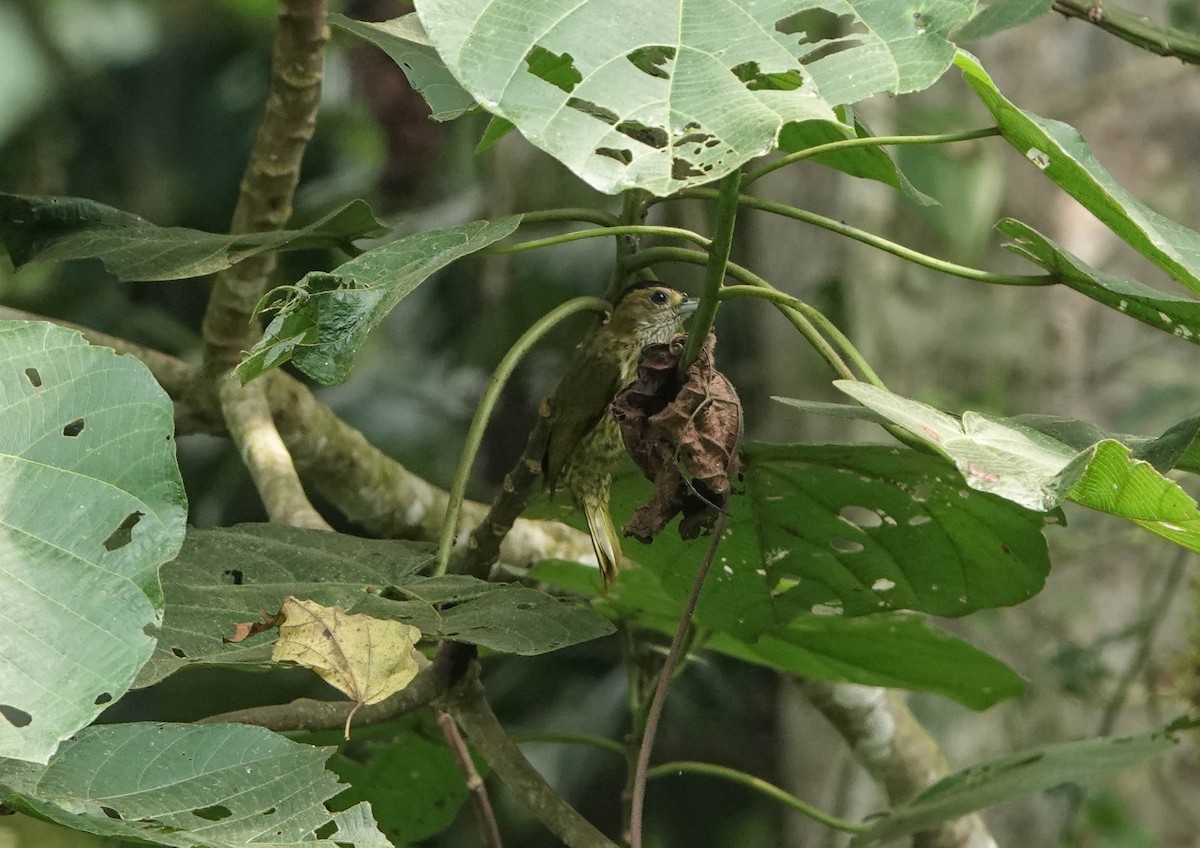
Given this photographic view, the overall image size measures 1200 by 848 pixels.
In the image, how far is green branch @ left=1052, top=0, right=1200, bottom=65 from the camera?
162 cm

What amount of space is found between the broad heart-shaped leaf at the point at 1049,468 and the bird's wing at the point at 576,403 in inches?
20.3

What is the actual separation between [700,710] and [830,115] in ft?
10.4

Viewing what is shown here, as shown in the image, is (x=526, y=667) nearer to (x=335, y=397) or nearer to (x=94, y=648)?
(x=335, y=397)

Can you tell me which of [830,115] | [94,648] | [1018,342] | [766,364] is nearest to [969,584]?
[830,115]

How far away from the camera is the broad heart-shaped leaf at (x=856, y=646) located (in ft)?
5.66

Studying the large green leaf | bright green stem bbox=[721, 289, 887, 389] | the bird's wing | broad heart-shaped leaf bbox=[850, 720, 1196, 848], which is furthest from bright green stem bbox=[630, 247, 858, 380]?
the large green leaf

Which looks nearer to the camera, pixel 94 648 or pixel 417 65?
pixel 94 648

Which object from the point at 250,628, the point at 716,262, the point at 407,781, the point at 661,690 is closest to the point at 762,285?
the point at 716,262

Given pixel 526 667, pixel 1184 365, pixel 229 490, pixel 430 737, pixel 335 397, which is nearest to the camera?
pixel 430 737

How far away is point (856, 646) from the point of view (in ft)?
5.81

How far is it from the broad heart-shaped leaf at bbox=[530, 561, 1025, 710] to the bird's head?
0.36 m

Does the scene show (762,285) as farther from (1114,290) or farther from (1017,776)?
(1017,776)

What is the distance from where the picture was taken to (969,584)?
1418mm

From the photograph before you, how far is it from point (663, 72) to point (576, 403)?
891 millimetres
